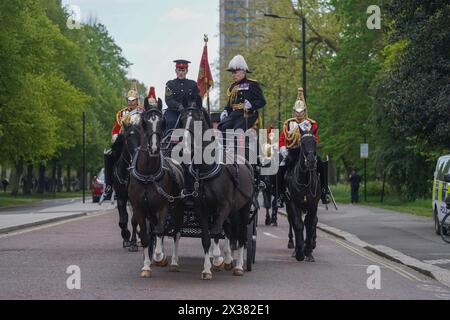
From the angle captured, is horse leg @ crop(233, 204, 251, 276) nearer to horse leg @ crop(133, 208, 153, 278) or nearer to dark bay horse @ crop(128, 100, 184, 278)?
dark bay horse @ crop(128, 100, 184, 278)

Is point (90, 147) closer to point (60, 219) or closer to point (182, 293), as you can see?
point (60, 219)

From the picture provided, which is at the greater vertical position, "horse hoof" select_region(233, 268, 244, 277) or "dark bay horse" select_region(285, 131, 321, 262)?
"dark bay horse" select_region(285, 131, 321, 262)

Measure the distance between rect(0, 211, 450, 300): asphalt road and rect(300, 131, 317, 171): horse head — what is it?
5.65ft

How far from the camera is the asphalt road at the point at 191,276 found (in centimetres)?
1178

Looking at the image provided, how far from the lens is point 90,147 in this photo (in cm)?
7919

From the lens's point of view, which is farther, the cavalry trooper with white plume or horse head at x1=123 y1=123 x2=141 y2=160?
the cavalry trooper with white plume

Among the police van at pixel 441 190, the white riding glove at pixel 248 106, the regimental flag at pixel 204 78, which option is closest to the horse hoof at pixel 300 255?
the white riding glove at pixel 248 106

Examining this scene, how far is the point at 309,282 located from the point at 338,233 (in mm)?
12427

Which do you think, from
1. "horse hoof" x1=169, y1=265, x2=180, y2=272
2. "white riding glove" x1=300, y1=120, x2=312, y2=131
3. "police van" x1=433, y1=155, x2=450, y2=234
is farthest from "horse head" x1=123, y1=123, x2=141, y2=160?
"police van" x1=433, y1=155, x2=450, y2=234

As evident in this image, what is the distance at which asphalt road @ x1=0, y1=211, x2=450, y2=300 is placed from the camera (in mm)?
11781

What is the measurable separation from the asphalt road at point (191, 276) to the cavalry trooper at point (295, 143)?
55.8 inches

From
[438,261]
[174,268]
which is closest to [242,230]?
[174,268]

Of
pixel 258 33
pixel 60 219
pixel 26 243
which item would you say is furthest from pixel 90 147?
pixel 26 243

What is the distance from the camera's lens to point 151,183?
13.5 meters
